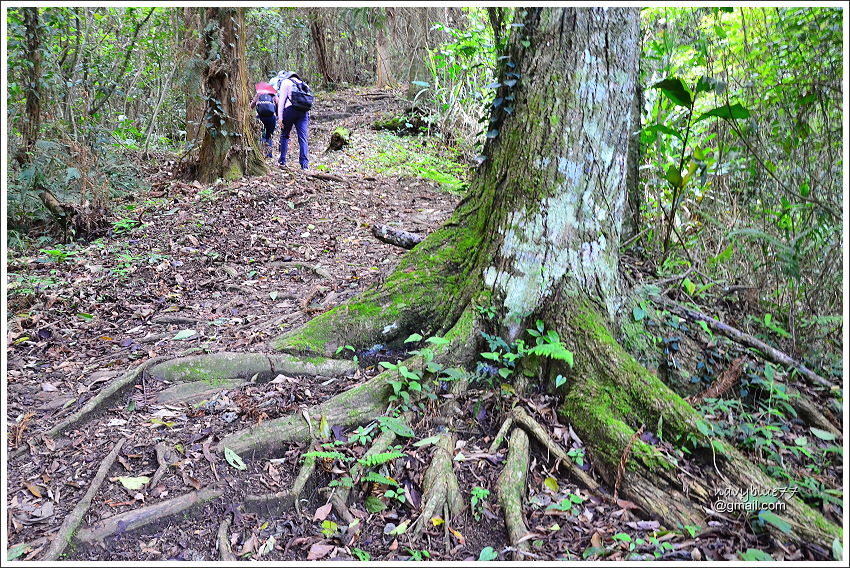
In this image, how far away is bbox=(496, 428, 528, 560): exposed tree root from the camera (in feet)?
9.37

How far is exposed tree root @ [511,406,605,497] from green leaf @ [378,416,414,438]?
696mm

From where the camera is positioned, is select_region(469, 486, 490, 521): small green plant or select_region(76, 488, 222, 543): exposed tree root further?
select_region(469, 486, 490, 521): small green plant

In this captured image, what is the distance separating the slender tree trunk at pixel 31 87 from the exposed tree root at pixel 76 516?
6083 millimetres

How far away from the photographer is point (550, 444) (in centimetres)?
334

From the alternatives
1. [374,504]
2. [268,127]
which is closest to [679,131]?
[374,504]

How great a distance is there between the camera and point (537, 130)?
144 inches

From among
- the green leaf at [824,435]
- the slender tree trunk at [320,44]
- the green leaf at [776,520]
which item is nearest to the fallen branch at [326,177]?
the green leaf at [824,435]

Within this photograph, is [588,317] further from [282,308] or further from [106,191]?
[106,191]

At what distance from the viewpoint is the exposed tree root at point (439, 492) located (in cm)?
298

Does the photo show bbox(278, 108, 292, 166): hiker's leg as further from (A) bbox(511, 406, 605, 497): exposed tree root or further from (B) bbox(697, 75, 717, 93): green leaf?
(A) bbox(511, 406, 605, 497): exposed tree root

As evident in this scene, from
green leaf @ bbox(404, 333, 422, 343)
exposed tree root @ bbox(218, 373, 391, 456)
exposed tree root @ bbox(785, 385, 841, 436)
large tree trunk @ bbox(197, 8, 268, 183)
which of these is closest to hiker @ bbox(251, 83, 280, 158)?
large tree trunk @ bbox(197, 8, 268, 183)

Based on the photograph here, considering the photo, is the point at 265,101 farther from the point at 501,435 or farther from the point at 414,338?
the point at 501,435

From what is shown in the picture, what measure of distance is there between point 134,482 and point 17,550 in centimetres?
57

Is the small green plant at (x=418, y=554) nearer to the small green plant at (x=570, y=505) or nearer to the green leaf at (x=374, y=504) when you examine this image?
the green leaf at (x=374, y=504)
